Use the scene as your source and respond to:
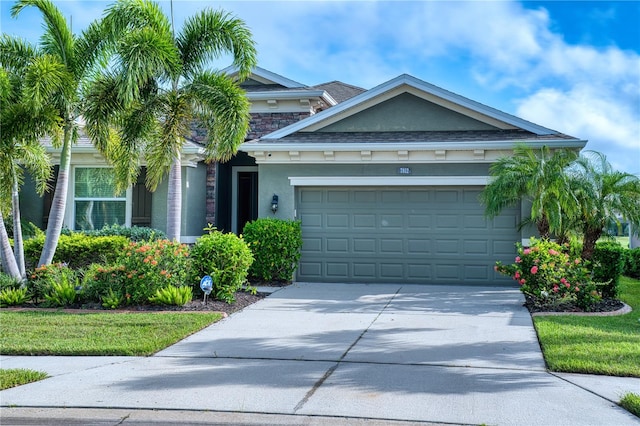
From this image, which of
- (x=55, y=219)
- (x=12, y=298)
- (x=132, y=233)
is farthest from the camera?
(x=132, y=233)

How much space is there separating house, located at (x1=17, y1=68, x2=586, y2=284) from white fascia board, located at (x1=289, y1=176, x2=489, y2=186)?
0.02 meters

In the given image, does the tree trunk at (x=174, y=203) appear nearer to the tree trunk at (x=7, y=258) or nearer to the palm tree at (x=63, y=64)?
the palm tree at (x=63, y=64)

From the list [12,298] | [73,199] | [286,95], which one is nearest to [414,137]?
[286,95]

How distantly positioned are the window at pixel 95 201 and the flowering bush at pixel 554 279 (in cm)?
1021

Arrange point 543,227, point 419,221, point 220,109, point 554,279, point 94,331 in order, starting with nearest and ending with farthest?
point 94,331, point 554,279, point 220,109, point 543,227, point 419,221

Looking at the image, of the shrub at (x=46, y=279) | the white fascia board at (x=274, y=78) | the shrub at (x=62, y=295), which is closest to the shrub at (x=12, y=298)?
the shrub at (x=46, y=279)

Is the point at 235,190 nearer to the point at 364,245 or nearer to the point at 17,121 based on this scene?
the point at 364,245

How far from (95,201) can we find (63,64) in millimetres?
4635

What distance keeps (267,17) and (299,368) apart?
881 cm

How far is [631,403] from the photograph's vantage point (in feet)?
17.5

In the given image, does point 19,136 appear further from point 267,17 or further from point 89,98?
point 267,17

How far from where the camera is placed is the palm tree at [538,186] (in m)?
11.2

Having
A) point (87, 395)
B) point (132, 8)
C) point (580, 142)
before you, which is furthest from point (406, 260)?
point (87, 395)

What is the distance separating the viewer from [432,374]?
6562 millimetres
